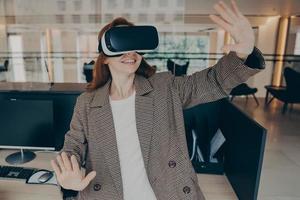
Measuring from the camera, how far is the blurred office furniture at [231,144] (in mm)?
1048

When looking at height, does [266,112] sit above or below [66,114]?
below

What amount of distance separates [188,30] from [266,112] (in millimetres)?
3278

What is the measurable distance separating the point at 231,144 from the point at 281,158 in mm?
1171

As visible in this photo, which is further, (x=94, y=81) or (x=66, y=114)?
(x=66, y=114)

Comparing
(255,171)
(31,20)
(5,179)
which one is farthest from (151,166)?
(31,20)

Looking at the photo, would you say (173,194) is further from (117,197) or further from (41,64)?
(41,64)

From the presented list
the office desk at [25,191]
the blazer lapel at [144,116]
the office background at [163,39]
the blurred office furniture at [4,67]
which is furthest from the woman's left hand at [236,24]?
the blurred office furniture at [4,67]

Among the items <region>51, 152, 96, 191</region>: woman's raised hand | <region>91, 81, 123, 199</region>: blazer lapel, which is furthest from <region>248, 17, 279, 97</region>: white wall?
<region>51, 152, 96, 191</region>: woman's raised hand

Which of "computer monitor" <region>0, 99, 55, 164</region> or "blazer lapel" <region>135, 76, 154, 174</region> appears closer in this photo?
"blazer lapel" <region>135, 76, 154, 174</region>

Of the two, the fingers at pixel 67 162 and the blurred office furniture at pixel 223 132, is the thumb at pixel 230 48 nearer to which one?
the blurred office furniture at pixel 223 132

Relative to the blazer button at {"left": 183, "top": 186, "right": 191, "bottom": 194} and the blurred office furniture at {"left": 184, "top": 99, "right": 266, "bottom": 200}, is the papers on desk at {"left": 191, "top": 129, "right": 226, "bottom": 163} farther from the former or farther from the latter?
the blazer button at {"left": 183, "top": 186, "right": 191, "bottom": 194}

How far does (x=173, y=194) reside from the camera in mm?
1032

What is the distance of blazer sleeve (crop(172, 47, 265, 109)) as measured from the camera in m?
0.92

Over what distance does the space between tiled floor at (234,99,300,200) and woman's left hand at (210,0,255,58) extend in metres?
0.93
